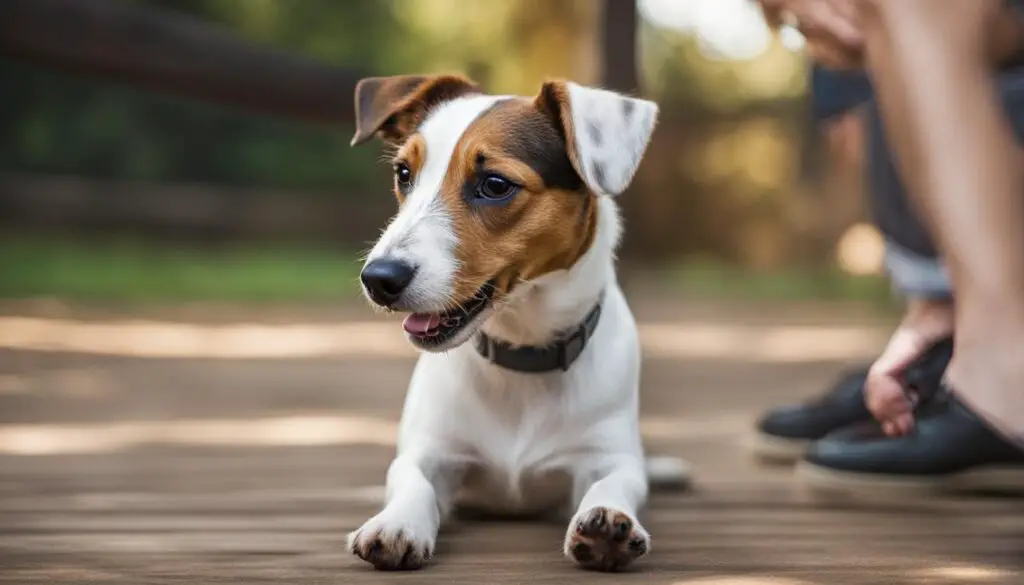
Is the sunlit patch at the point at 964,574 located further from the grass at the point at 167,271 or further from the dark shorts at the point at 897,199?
the grass at the point at 167,271

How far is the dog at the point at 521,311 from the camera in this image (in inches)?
77.9

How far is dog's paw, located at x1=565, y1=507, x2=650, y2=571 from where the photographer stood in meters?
1.76

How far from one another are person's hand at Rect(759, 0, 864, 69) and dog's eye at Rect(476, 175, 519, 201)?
2.05 feet

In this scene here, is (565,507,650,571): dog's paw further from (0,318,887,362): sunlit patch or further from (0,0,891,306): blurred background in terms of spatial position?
(0,0,891,306): blurred background

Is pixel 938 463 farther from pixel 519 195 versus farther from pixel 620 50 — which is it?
pixel 620 50

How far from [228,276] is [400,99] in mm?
7074

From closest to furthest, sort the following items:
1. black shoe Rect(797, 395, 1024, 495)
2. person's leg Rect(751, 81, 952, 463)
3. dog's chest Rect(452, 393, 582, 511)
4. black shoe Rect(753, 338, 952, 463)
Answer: dog's chest Rect(452, 393, 582, 511), black shoe Rect(797, 395, 1024, 495), person's leg Rect(751, 81, 952, 463), black shoe Rect(753, 338, 952, 463)

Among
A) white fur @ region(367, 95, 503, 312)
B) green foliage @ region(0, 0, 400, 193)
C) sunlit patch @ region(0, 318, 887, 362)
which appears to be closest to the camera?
white fur @ region(367, 95, 503, 312)

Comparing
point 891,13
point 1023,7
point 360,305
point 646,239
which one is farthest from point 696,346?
point 646,239

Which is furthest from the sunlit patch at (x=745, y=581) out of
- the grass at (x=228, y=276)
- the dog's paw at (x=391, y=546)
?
the grass at (x=228, y=276)

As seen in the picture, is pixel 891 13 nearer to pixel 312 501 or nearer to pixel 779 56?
pixel 312 501

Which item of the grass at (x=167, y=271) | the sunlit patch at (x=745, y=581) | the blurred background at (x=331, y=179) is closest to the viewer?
the sunlit patch at (x=745, y=581)

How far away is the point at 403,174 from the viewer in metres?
2.13

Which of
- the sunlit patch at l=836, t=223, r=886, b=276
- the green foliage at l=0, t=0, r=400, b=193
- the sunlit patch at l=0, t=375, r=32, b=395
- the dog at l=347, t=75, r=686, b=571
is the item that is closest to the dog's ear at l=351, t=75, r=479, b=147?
the dog at l=347, t=75, r=686, b=571
